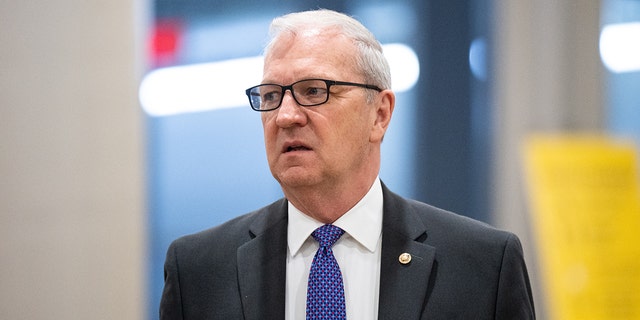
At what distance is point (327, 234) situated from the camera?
2096mm

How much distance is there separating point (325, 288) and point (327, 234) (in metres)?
0.15

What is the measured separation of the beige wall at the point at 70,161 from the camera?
3822 mm

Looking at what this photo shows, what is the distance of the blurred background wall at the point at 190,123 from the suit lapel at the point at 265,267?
78.8 inches

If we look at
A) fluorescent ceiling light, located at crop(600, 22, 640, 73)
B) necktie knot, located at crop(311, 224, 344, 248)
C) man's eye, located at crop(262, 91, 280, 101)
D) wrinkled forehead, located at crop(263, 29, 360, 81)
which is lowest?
necktie knot, located at crop(311, 224, 344, 248)

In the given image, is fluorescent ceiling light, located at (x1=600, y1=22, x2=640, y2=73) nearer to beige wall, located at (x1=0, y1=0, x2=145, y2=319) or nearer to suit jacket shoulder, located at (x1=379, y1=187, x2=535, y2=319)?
beige wall, located at (x1=0, y1=0, x2=145, y2=319)

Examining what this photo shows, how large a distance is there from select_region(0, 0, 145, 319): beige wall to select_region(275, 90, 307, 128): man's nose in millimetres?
2189

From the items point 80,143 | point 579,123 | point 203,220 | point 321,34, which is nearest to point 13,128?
point 80,143

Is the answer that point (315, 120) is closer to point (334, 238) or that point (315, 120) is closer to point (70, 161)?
point (334, 238)

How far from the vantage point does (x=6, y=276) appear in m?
3.80

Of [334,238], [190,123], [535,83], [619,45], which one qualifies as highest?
[619,45]

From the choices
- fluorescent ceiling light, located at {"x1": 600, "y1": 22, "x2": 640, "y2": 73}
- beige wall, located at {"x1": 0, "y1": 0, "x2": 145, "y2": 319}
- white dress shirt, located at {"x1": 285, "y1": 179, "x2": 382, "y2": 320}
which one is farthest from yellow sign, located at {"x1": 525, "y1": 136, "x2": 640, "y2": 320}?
white dress shirt, located at {"x1": 285, "y1": 179, "x2": 382, "y2": 320}

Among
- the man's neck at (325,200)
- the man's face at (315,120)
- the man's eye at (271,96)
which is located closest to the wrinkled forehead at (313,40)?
the man's face at (315,120)

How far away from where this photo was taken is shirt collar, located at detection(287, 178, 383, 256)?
211cm

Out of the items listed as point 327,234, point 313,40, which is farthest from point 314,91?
point 327,234
